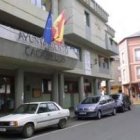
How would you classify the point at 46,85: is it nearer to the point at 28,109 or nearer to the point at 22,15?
the point at 22,15

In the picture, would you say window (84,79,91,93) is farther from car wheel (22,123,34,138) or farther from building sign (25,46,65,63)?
car wheel (22,123,34,138)

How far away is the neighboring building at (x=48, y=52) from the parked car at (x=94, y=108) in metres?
3.30

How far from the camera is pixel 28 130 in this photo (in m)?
14.5

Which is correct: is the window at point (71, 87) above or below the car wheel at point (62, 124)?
above

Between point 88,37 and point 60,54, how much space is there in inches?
314

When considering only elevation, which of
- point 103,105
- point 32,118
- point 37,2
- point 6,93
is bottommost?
point 32,118

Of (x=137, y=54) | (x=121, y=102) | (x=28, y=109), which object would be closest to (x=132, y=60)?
(x=137, y=54)

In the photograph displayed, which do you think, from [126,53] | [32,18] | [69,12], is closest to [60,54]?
[32,18]

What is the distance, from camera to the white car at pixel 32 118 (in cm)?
1404

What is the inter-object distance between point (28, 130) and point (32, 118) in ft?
1.91

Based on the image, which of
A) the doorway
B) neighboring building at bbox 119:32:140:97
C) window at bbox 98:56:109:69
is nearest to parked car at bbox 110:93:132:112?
window at bbox 98:56:109:69

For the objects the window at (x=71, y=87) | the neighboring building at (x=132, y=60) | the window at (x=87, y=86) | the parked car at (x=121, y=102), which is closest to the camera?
the parked car at (x=121, y=102)

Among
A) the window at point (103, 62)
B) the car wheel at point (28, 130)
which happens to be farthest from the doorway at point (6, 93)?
the window at point (103, 62)

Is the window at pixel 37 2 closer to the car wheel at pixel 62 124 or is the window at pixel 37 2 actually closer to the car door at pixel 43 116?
the car door at pixel 43 116
